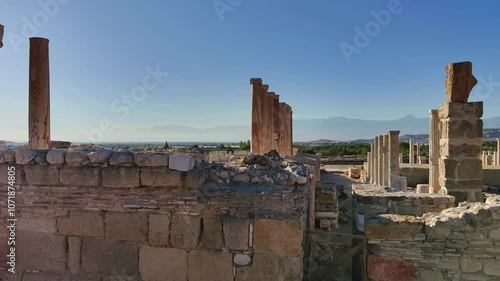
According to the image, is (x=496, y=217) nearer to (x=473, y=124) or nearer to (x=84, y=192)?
(x=473, y=124)

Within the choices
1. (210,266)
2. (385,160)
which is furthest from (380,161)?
(210,266)

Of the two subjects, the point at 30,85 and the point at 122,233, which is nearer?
the point at 122,233

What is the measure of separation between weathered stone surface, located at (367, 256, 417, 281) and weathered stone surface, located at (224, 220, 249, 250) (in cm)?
220

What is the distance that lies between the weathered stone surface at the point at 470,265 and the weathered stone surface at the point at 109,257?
4.49 meters

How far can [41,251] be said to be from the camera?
16.3 feet

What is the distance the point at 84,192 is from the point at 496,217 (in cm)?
565

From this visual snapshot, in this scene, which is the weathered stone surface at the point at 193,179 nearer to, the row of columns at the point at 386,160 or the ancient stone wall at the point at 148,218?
the ancient stone wall at the point at 148,218

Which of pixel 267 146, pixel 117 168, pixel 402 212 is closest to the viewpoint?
pixel 117 168

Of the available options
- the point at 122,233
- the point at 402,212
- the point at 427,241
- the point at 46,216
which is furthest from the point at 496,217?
the point at 46,216

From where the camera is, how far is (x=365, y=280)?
553 cm

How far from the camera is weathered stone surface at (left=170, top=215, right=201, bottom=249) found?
4645 mm

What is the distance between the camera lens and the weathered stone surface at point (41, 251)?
194 inches

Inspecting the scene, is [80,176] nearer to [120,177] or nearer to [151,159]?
[120,177]

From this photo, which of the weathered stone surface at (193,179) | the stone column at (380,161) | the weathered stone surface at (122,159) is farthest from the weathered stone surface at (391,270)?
the stone column at (380,161)
